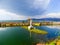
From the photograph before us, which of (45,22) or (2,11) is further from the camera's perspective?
(45,22)

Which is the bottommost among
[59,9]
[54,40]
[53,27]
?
[54,40]

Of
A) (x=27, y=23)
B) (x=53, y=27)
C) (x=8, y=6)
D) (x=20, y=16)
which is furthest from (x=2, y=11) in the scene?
(x=53, y=27)

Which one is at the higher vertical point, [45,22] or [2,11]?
[2,11]

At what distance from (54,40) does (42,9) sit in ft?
2.38

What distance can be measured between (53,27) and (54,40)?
0.29m

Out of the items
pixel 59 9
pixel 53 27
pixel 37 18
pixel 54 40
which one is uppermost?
pixel 59 9

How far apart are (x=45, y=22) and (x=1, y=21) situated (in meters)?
0.97

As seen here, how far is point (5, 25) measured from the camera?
296cm

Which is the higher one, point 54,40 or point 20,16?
point 20,16

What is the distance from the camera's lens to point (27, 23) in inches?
119

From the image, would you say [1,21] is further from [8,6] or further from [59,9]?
[59,9]

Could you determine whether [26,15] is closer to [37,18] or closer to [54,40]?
[37,18]

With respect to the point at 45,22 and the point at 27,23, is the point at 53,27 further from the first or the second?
the point at 27,23

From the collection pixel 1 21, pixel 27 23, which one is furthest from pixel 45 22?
pixel 1 21
